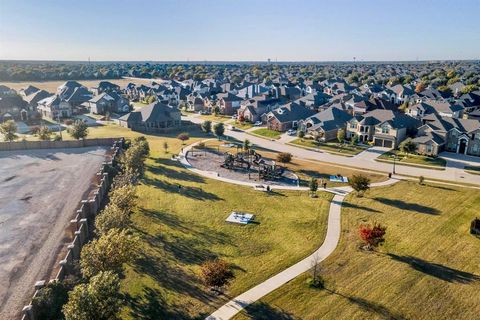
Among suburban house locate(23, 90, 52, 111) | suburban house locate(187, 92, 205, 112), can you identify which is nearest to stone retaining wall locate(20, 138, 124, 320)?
suburban house locate(23, 90, 52, 111)

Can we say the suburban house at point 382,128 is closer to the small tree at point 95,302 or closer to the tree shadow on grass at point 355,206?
the tree shadow on grass at point 355,206

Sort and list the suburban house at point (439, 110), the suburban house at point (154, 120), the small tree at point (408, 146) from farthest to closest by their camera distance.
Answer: the suburban house at point (439, 110) < the suburban house at point (154, 120) < the small tree at point (408, 146)

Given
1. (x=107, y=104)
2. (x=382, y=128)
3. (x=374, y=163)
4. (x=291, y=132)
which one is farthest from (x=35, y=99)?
(x=374, y=163)

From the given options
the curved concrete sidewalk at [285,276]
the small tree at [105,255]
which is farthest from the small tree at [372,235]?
the small tree at [105,255]

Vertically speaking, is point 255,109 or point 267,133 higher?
point 255,109

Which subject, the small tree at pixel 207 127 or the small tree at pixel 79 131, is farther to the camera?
the small tree at pixel 207 127

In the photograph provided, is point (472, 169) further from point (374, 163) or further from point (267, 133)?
point (267, 133)

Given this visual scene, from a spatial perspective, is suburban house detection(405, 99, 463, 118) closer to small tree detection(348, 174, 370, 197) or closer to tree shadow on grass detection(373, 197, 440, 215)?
tree shadow on grass detection(373, 197, 440, 215)

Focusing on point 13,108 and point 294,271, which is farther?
point 13,108
